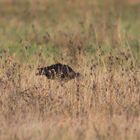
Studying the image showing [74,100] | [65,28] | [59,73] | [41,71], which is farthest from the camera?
[65,28]

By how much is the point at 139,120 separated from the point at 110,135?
704mm

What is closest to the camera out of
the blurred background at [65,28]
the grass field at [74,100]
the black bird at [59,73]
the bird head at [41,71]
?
the grass field at [74,100]

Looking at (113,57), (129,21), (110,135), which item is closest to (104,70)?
(113,57)

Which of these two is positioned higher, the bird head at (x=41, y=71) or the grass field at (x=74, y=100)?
the bird head at (x=41, y=71)

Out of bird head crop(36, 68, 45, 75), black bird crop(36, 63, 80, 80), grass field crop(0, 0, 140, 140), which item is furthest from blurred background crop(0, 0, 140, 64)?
black bird crop(36, 63, 80, 80)

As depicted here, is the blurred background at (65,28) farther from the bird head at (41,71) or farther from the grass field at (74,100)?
the bird head at (41,71)

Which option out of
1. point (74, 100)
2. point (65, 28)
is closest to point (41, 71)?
point (74, 100)

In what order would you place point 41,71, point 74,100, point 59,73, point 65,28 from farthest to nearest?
point 65,28 < point 41,71 < point 59,73 < point 74,100

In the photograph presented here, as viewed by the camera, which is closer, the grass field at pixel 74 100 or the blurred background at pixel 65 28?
the grass field at pixel 74 100

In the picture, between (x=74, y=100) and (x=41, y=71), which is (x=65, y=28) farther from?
(x=74, y=100)

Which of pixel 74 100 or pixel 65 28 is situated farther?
pixel 65 28

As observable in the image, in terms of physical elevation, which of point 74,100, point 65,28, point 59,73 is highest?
point 65,28

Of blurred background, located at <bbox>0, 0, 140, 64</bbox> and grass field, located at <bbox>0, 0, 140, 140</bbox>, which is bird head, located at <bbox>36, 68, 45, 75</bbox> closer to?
grass field, located at <bbox>0, 0, 140, 140</bbox>

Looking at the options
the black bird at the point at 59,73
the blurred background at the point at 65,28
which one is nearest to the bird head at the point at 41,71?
the black bird at the point at 59,73
